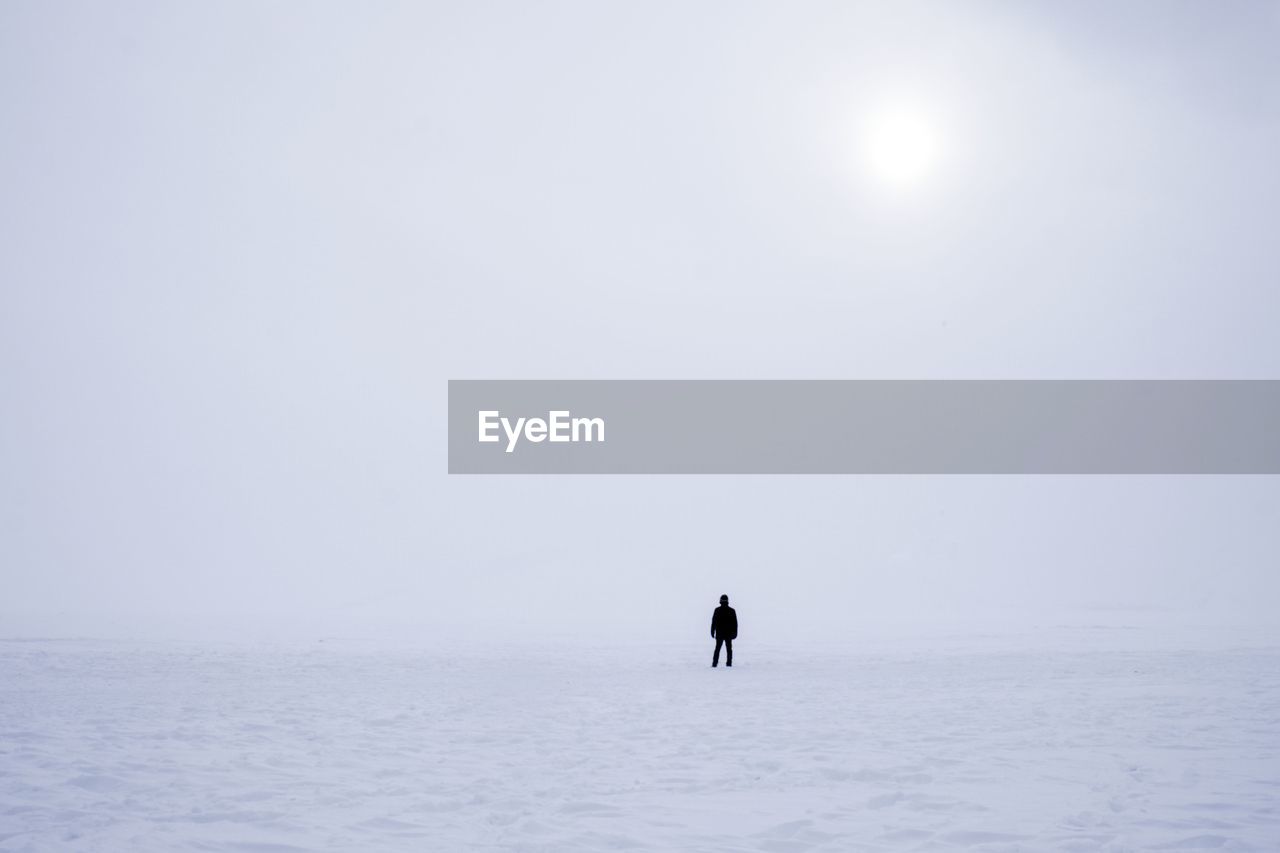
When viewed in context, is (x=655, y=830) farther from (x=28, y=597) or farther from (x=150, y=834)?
(x=28, y=597)

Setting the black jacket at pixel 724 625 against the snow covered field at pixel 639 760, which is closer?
the snow covered field at pixel 639 760

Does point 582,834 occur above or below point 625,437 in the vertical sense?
below

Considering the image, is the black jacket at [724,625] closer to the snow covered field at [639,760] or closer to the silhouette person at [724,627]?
the silhouette person at [724,627]

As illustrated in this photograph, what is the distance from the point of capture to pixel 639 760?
10336mm

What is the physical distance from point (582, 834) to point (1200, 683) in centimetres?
1459

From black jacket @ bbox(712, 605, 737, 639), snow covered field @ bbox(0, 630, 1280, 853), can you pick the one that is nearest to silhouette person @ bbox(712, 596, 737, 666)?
black jacket @ bbox(712, 605, 737, 639)

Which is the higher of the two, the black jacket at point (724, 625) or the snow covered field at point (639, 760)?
the black jacket at point (724, 625)

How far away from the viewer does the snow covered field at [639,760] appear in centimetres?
746

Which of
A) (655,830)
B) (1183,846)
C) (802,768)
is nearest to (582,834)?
(655,830)

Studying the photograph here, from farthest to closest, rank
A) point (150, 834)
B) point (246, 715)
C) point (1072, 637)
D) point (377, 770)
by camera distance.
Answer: point (1072, 637)
point (246, 715)
point (377, 770)
point (150, 834)

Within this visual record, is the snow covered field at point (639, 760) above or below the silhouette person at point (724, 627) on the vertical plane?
below

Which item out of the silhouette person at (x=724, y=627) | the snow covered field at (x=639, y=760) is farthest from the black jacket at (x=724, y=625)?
the snow covered field at (x=639, y=760)

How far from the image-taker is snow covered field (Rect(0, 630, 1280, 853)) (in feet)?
24.5

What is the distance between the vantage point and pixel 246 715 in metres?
13.3
